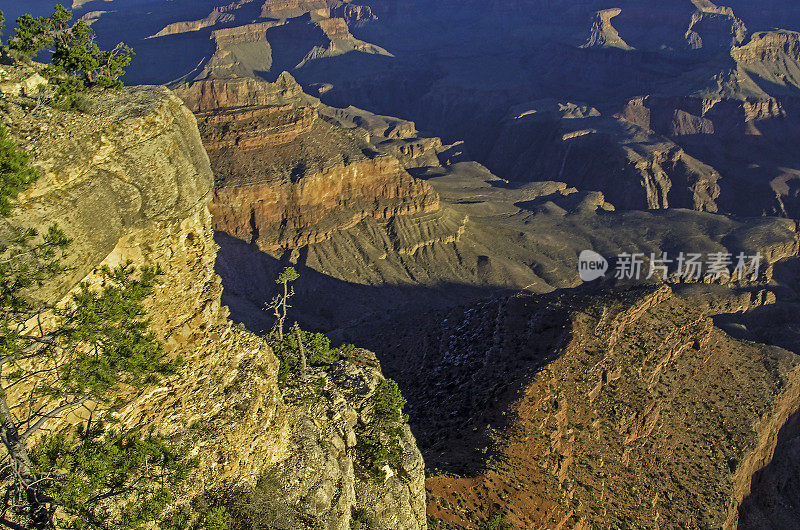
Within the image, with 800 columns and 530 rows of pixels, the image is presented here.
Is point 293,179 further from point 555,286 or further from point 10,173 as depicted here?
point 10,173

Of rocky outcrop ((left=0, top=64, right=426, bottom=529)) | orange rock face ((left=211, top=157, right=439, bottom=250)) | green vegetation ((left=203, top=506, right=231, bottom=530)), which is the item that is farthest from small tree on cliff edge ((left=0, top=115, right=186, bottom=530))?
orange rock face ((left=211, top=157, right=439, bottom=250))

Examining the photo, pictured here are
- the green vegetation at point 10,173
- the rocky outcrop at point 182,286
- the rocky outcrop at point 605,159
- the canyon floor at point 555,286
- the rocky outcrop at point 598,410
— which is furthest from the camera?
the rocky outcrop at point 605,159

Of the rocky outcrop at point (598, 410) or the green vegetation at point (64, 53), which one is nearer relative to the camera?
the green vegetation at point (64, 53)

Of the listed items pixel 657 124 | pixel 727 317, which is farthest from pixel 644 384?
pixel 657 124

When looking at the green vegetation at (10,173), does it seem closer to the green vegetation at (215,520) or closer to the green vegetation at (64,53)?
the green vegetation at (64,53)

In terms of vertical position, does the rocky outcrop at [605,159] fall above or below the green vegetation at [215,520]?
below

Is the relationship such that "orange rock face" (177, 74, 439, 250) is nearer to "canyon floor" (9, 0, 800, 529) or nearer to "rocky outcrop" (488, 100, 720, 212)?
"canyon floor" (9, 0, 800, 529)

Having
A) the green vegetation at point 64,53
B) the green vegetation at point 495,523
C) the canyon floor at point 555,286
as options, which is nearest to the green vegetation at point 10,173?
the green vegetation at point 64,53

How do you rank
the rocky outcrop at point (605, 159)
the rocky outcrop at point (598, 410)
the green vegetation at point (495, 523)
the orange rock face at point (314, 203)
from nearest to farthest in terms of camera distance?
the green vegetation at point (495, 523) < the rocky outcrop at point (598, 410) < the orange rock face at point (314, 203) < the rocky outcrop at point (605, 159)
